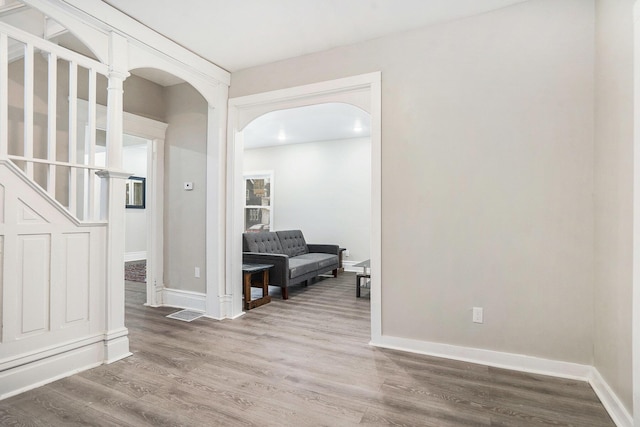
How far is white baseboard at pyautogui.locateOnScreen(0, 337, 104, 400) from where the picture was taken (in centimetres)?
209

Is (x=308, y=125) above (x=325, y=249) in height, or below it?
above

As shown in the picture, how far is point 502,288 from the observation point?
2537mm

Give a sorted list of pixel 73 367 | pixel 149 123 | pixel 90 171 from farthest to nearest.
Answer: pixel 149 123 → pixel 90 171 → pixel 73 367

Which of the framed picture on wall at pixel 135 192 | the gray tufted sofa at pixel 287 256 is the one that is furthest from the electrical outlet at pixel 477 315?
the framed picture on wall at pixel 135 192

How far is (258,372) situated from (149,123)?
10.4ft

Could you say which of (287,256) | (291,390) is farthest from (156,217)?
(291,390)

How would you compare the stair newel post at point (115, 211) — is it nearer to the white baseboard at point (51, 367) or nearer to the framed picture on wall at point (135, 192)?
the white baseboard at point (51, 367)

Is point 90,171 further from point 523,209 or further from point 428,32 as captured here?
point 523,209

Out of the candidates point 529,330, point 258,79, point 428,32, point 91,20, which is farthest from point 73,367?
point 428,32

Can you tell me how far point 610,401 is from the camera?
194 cm

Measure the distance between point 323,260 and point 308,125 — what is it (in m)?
2.33

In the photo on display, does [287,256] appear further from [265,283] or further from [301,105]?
[301,105]

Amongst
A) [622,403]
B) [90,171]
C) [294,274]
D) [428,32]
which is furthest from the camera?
[294,274]

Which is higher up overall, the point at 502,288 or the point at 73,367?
the point at 502,288
